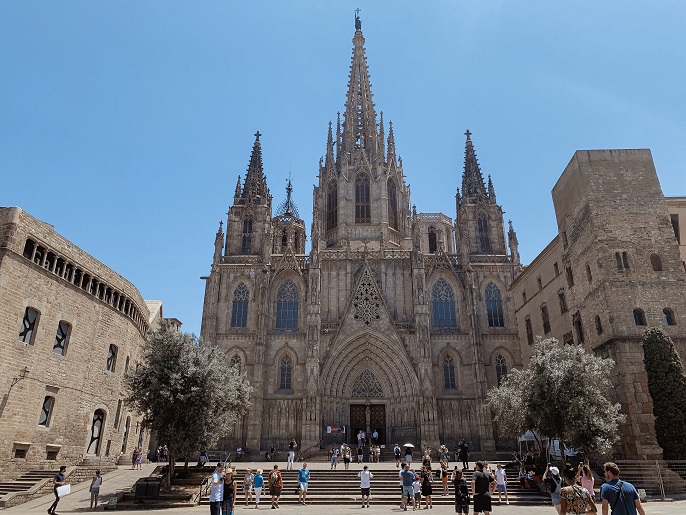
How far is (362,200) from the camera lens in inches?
1816

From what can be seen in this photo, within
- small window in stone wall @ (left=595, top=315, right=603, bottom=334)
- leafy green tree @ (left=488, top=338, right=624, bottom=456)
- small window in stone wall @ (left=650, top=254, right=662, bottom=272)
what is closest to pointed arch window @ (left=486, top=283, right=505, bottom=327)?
small window in stone wall @ (left=595, top=315, right=603, bottom=334)

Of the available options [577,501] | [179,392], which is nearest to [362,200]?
[179,392]

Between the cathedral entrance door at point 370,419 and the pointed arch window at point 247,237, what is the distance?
16861 millimetres

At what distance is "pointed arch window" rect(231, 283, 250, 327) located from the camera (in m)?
39.2

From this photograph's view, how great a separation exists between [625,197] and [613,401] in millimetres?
10037

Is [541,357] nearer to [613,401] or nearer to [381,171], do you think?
[613,401]

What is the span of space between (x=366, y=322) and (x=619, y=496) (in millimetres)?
31097

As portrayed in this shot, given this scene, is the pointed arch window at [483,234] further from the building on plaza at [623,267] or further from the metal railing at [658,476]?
the metal railing at [658,476]

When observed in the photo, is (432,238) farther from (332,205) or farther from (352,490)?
(352,490)

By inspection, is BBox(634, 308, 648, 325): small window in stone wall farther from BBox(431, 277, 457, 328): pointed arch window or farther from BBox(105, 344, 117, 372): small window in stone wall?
BBox(105, 344, 117, 372): small window in stone wall

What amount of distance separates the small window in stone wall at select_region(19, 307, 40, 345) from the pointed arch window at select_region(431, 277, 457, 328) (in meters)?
27.6

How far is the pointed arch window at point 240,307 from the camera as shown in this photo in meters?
39.2

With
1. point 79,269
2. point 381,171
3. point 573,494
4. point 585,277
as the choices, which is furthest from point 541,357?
point 381,171

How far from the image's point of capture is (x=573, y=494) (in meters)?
6.73
